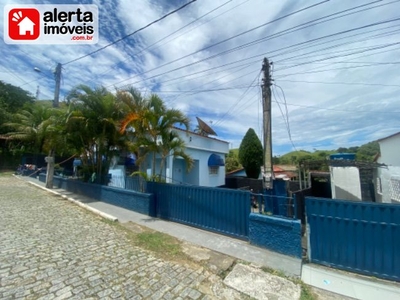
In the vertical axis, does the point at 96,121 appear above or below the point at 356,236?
above

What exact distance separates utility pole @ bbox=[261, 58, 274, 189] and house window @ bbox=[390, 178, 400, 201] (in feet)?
16.5

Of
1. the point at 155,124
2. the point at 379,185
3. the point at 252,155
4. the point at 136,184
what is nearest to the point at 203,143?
the point at 252,155

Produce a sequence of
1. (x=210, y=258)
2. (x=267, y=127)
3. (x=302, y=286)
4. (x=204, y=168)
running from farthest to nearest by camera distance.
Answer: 1. (x=204, y=168)
2. (x=267, y=127)
3. (x=210, y=258)
4. (x=302, y=286)

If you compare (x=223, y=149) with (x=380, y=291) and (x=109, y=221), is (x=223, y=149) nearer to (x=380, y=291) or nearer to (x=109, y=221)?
(x=109, y=221)

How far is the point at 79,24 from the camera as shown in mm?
8133

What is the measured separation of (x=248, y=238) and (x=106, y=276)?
3.36m

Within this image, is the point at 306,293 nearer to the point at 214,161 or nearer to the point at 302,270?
the point at 302,270

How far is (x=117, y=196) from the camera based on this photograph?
911 cm

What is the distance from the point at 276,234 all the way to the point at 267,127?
3.88 m

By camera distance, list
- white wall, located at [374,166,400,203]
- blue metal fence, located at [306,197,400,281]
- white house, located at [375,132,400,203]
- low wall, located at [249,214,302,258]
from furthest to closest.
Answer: white wall, located at [374,166,400,203]
white house, located at [375,132,400,203]
low wall, located at [249,214,302,258]
blue metal fence, located at [306,197,400,281]

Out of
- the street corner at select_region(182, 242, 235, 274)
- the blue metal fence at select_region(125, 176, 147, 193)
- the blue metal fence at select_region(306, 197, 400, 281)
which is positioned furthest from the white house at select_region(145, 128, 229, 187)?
the blue metal fence at select_region(306, 197, 400, 281)

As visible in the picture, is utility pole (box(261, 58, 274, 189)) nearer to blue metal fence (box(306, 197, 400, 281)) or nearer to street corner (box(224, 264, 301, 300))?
blue metal fence (box(306, 197, 400, 281))

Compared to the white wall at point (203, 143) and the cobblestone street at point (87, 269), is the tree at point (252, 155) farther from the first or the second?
the cobblestone street at point (87, 269)

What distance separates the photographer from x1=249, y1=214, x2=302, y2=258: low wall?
173 inches
